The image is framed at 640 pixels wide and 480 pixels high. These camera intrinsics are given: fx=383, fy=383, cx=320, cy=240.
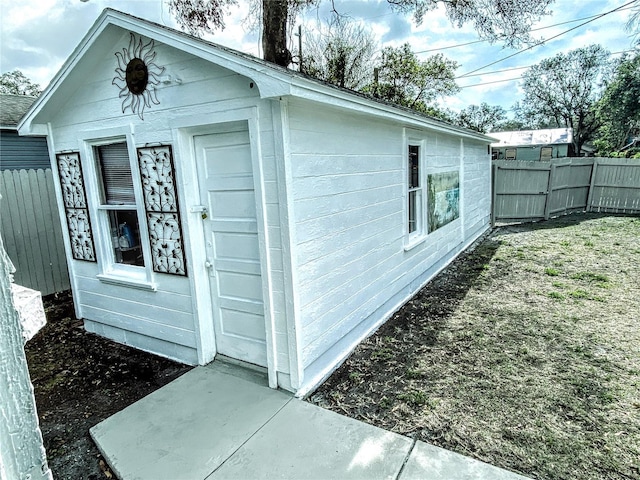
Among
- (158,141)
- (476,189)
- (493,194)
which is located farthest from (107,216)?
(493,194)

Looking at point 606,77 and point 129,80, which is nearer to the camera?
point 129,80

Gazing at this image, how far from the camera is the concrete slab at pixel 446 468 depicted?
2441 mm

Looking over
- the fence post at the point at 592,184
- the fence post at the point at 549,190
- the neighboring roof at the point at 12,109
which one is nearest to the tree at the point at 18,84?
the neighboring roof at the point at 12,109

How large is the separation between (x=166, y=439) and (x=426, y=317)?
11.5 ft

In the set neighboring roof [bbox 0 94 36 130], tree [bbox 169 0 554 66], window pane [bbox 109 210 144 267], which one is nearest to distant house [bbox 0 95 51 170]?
neighboring roof [bbox 0 94 36 130]

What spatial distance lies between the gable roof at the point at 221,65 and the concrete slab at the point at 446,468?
270cm

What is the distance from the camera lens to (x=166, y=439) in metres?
2.90

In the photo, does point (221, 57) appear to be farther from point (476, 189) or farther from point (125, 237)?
point (476, 189)

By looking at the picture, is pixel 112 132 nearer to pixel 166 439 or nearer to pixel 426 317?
pixel 166 439

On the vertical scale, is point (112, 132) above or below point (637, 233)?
→ above

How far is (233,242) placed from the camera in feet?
12.1

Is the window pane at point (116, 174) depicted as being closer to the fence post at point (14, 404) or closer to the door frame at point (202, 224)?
the door frame at point (202, 224)

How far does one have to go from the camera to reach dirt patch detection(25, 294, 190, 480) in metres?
2.86

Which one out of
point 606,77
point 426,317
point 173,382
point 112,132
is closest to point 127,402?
point 173,382
